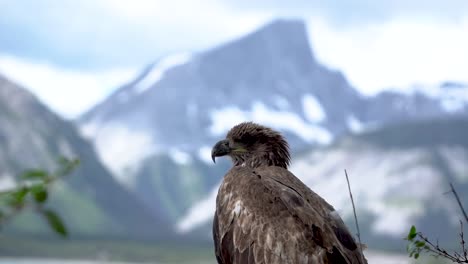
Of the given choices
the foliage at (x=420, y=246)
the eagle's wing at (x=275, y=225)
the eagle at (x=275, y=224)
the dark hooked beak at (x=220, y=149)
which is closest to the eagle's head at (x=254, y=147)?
the dark hooked beak at (x=220, y=149)

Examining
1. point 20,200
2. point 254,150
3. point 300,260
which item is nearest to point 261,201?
point 300,260

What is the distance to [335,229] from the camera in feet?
33.1

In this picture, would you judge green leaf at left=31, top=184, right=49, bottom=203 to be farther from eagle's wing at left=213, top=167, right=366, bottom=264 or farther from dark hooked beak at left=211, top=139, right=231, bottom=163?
dark hooked beak at left=211, top=139, right=231, bottom=163

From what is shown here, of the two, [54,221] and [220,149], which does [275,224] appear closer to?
[220,149]

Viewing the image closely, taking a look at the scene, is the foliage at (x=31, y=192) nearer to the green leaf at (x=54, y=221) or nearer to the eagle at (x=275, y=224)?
the green leaf at (x=54, y=221)

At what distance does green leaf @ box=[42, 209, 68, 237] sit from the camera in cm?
377

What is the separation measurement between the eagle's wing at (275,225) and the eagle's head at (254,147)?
2023mm

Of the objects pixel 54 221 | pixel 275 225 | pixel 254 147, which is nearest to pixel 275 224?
pixel 275 225

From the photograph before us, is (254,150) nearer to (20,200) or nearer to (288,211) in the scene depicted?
(288,211)

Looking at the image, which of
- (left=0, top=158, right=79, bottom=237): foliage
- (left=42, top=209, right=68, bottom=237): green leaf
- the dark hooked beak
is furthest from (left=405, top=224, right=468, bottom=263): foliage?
(left=42, top=209, right=68, bottom=237): green leaf

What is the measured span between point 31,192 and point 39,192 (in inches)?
3.0

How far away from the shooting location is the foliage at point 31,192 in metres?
4.11

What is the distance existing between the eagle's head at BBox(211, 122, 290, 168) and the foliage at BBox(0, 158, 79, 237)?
913 cm

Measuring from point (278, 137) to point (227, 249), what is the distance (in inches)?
139
